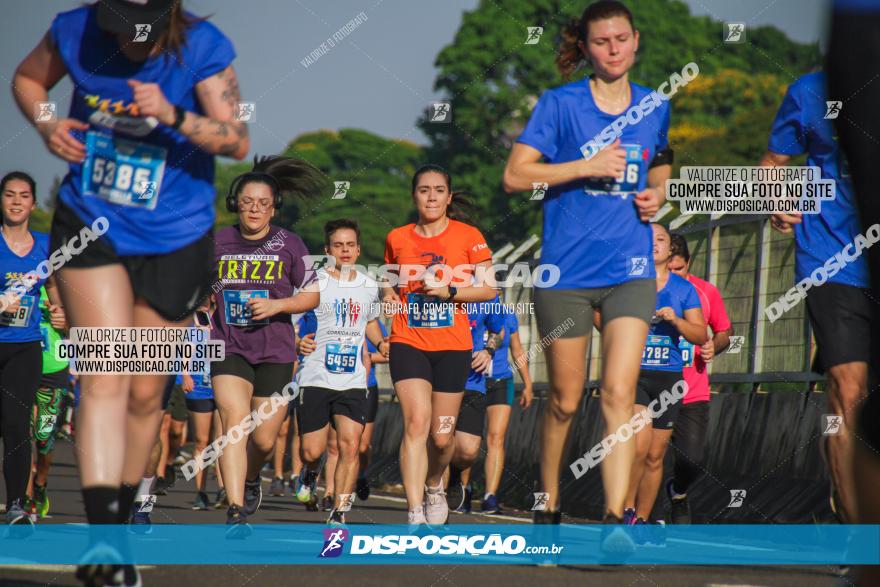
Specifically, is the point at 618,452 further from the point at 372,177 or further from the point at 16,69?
the point at 372,177

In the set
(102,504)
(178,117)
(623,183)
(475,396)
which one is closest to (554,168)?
(623,183)

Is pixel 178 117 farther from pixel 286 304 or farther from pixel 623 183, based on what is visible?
pixel 286 304

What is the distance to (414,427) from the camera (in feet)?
33.1

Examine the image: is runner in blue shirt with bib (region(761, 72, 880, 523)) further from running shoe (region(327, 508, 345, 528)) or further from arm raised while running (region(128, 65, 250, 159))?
running shoe (region(327, 508, 345, 528))

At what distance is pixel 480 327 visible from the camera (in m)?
15.1

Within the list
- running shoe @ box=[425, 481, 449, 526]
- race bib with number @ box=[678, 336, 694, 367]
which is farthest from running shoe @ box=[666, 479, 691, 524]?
running shoe @ box=[425, 481, 449, 526]

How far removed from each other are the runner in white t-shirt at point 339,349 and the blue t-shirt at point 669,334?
2671mm

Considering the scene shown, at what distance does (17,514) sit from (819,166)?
558 cm

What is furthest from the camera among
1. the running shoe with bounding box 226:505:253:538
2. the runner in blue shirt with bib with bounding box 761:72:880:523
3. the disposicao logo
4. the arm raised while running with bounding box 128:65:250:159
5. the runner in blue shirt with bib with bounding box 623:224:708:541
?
the runner in blue shirt with bib with bounding box 623:224:708:541

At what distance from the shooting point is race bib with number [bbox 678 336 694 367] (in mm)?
11469

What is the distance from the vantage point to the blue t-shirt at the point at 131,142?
5.56m

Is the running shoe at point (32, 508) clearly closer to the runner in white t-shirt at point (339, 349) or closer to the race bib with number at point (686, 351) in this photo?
the runner in white t-shirt at point (339, 349)

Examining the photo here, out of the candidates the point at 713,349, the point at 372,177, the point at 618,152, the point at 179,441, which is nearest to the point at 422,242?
the point at 713,349

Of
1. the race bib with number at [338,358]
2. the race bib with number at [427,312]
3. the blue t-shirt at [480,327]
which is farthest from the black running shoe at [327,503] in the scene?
the race bib with number at [427,312]
